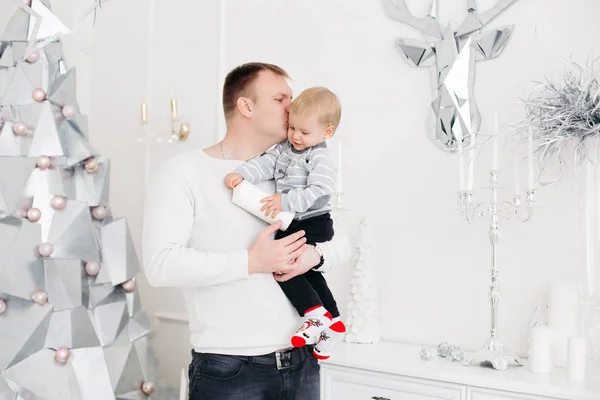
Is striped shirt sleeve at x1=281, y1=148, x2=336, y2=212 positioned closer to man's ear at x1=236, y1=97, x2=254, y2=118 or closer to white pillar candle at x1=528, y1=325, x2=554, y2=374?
man's ear at x1=236, y1=97, x2=254, y2=118

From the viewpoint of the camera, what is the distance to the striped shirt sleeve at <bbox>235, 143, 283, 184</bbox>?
1.86 m

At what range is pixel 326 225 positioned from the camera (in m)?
1.94

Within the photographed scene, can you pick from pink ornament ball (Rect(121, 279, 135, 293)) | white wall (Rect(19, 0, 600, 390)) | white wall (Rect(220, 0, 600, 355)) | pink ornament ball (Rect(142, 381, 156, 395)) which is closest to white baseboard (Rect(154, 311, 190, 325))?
white wall (Rect(19, 0, 600, 390))

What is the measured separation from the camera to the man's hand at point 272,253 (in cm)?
173

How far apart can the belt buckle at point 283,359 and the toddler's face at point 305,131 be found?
1.96 feet

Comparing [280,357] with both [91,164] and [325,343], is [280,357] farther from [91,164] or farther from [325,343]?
[91,164]

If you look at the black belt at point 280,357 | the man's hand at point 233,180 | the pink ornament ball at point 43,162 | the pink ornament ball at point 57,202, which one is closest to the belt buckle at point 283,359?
the black belt at point 280,357

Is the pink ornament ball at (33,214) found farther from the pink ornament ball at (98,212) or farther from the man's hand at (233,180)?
the man's hand at (233,180)

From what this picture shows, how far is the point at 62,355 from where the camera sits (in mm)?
2238

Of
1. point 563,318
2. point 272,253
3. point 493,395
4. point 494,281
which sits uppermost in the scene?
point 272,253

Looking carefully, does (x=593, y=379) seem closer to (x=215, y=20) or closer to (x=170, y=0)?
(x=215, y=20)

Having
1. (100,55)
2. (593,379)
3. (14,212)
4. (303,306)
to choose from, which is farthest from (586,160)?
(100,55)

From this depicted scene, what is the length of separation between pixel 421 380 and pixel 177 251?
0.99 meters

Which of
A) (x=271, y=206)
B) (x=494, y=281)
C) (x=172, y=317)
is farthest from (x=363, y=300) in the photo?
(x=172, y=317)
